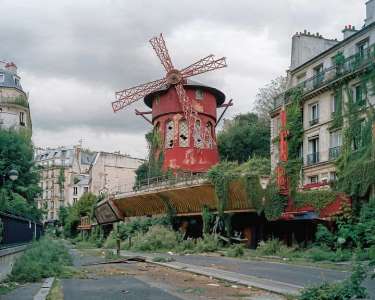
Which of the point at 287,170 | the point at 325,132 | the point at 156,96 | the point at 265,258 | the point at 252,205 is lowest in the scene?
the point at 265,258

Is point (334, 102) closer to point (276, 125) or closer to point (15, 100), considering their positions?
point (276, 125)

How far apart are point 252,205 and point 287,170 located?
3.05m

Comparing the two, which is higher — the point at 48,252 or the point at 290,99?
the point at 290,99

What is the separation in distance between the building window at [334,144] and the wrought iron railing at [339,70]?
3.09 metres

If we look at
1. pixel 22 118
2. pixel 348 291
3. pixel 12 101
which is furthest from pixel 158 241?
pixel 348 291

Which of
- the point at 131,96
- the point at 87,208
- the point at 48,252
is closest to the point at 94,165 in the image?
the point at 87,208

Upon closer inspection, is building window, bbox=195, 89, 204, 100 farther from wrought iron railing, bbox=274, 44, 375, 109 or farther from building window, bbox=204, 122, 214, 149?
wrought iron railing, bbox=274, 44, 375, 109

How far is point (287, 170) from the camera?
35.4 m

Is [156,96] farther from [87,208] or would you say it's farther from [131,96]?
[87,208]

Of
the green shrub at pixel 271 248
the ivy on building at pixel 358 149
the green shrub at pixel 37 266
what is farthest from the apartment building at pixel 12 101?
the green shrub at pixel 37 266

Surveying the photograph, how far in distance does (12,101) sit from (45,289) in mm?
47946

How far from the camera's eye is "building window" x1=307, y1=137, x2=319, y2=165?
35253 millimetres

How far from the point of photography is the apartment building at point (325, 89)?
31.8m

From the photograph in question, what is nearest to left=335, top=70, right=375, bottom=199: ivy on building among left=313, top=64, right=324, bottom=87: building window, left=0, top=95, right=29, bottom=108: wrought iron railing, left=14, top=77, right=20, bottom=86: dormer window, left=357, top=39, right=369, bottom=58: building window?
left=357, top=39, right=369, bottom=58: building window
